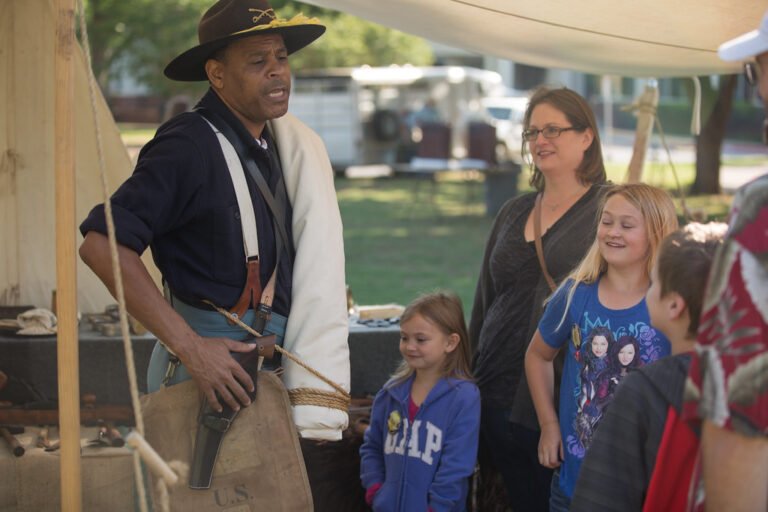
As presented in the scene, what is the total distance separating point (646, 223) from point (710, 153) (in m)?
13.2

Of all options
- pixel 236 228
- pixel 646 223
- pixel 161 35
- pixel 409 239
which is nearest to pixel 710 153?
pixel 409 239

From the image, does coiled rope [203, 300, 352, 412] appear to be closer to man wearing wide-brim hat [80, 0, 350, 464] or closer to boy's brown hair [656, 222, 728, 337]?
man wearing wide-brim hat [80, 0, 350, 464]

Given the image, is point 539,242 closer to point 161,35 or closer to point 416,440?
point 416,440

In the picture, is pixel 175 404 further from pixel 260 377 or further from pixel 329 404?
pixel 329 404

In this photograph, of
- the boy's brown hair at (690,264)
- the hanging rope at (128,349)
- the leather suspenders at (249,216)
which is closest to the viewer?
the boy's brown hair at (690,264)

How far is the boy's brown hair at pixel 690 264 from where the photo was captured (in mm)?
1882

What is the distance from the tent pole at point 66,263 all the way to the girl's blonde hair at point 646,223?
133 cm

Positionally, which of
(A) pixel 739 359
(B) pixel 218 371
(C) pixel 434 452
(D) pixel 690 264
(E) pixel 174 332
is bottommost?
(C) pixel 434 452

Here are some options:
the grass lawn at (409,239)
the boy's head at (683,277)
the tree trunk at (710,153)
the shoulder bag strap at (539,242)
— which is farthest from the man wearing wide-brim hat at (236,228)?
the tree trunk at (710,153)

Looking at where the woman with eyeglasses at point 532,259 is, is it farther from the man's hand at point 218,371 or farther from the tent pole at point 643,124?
the tent pole at point 643,124

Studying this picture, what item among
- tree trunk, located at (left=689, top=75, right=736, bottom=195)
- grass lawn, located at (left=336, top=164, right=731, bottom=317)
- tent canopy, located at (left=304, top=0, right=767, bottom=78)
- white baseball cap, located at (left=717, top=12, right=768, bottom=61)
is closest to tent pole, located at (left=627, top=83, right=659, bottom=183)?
tent canopy, located at (left=304, top=0, right=767, bottom=78)

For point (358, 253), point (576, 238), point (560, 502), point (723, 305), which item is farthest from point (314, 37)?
point (358, 253)

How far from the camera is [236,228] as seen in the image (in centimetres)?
251

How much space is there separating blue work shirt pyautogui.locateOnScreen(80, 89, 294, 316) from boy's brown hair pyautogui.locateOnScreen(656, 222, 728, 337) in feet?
3.44
